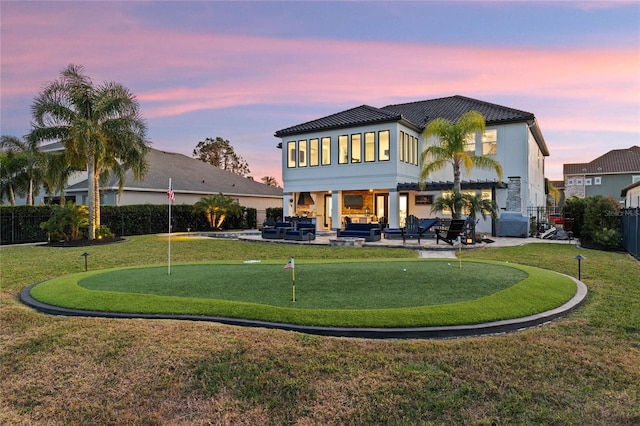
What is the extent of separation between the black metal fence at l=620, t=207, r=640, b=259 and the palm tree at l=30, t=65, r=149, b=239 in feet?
73.4

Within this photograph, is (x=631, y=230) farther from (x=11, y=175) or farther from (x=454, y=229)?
(x=11, y=175)

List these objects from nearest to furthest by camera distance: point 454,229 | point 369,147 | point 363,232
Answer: point 454,229, point 363,232, point 369,147

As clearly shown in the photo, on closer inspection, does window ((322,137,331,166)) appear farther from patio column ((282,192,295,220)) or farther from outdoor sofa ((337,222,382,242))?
outdoor sofa ((337,222,382,242))

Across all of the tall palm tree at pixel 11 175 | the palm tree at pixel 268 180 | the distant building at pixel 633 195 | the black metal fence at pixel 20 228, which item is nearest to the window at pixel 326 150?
the black metal fence at pixel 20 228

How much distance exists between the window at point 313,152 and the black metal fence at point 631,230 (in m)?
17.4

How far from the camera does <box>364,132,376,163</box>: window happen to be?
24.1 meters

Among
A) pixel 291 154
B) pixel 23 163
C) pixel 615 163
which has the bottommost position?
pixel 23 163

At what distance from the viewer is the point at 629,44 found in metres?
14.9

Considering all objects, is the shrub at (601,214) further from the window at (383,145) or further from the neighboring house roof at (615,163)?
the neighboring house roof at (615,163)

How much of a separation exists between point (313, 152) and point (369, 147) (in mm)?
4401

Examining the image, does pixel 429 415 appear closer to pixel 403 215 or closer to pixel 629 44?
pixel 629 44

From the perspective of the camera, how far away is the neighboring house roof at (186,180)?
94.9 ft

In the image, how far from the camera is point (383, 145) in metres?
23.8

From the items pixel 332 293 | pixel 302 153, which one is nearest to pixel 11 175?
pixel 302 153
